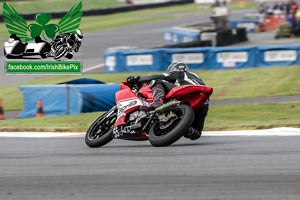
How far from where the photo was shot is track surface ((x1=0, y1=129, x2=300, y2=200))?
827 centimetres

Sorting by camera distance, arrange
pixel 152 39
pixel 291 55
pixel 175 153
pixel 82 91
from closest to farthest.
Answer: pixel 175 153 → pixel 82 91 → pixel 291 55 → pixel 152 39

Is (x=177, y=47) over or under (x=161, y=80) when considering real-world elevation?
under

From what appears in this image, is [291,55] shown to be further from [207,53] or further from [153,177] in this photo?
[153,177]

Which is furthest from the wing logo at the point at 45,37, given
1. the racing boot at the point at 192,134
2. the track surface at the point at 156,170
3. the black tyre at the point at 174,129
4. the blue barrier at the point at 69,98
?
the black tyre at the point at 174,129

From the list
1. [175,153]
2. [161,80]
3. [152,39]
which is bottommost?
[152,39]

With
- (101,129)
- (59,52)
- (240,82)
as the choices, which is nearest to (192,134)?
(101,129)

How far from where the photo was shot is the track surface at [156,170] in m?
8.27

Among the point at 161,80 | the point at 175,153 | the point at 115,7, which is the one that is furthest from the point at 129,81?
the point at 115,7

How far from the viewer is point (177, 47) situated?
1371 inches

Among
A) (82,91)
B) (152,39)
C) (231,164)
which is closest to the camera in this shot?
(231,164)

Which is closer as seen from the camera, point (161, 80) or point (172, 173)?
point (172, 173)

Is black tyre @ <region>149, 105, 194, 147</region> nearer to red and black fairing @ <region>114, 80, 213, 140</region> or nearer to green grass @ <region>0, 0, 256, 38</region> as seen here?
red and black fairing @ <region>114, 80, 213, 140</region>

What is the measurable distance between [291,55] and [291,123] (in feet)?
52.4

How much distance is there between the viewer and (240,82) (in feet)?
89.9
